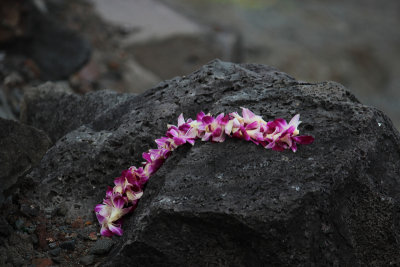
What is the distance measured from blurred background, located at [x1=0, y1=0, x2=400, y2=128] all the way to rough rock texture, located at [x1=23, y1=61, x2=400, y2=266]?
2320 millimetres

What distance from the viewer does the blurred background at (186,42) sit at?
24.2ft

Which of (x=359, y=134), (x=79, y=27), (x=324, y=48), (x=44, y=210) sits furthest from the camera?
(x=324, y=48)

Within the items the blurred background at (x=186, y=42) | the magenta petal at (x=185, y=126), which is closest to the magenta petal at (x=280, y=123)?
the magenta petal at (x=185, y=126)

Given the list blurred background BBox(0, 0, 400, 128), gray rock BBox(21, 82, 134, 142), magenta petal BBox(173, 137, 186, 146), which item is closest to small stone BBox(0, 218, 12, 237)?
magenta petal BBox(173, 137, 186, 146)

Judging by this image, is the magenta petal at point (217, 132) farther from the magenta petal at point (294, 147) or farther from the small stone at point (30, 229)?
the small stone at point (30, 229)

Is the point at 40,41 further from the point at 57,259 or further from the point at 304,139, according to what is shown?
the point at 304,139

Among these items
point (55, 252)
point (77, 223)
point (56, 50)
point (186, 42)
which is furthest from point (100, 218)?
point (186, 42)

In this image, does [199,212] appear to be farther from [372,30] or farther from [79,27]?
[372,30]

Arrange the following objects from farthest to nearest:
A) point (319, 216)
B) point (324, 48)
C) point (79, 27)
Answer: point (324, 48) → point (79, 27) → point (319, 216)

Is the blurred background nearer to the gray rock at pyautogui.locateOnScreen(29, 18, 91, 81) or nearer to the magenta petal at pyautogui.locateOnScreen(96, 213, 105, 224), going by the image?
the gray rock at pyautogui.locateOnScreen(29, 18, 91, 81)

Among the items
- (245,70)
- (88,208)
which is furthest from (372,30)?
(88,208)

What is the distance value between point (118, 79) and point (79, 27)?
131 cm

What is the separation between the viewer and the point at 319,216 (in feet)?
9.30

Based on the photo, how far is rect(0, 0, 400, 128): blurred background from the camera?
7.37 m
